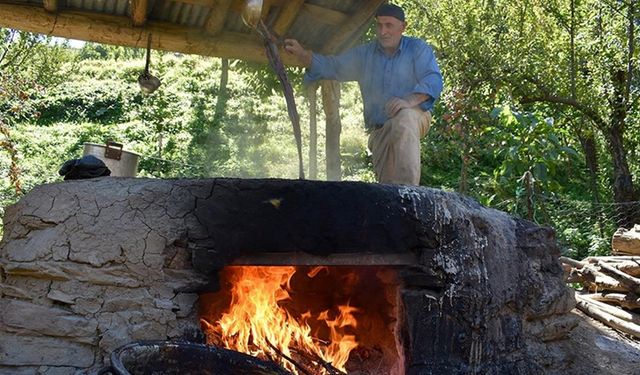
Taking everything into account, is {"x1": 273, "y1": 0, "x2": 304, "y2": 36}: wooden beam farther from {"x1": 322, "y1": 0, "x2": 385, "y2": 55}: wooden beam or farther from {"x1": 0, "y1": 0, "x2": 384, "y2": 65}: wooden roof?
{"x1": 322, "y1": 0, "x2": 385, "y2": 55}: wooden beam

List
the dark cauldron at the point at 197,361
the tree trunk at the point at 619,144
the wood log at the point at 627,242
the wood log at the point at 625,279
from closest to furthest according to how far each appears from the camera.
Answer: the dark cauldron at the point at 197,361, the wood log at the point at 625,279, the wood log at the point at 627,242, the tree trunk at the point at 619,144

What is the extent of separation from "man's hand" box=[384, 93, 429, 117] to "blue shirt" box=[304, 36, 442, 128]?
54 mm

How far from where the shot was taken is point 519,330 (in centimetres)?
315

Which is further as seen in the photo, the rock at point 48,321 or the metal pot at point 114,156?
the metal pot at point 114,156

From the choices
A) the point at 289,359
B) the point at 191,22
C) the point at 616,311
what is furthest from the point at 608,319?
the point at 191,22

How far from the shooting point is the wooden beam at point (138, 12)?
409cm

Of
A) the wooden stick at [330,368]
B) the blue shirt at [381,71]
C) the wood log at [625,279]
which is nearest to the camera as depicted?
the wooden stick at [330,368]

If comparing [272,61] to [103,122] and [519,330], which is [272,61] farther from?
[103,122]

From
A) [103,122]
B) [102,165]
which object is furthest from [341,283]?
[103,122]

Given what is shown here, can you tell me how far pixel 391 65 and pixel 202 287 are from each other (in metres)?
2.21

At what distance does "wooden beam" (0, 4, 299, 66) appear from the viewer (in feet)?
13.6

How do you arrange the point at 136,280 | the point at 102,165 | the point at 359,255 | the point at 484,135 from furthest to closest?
the point at 484,135
the point at 102,165
the point at 359,255
the point at 136,280

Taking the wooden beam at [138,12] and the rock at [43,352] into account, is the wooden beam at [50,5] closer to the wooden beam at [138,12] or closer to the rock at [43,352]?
the wooden beam at [138,12]

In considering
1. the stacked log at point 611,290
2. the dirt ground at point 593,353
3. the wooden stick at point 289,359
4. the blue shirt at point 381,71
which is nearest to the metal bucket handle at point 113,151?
the blue shirt at point 381,71
